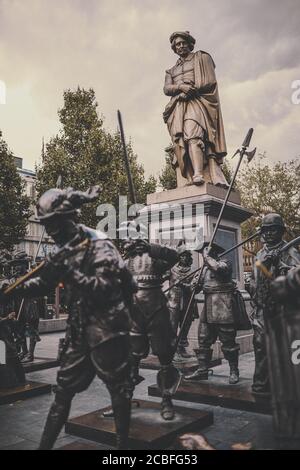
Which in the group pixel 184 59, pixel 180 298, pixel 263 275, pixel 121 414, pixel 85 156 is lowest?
pixel 121 414

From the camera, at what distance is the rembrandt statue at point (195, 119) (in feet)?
32.1

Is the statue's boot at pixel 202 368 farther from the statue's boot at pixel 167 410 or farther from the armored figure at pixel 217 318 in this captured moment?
the statue's boot at pixel 167 410

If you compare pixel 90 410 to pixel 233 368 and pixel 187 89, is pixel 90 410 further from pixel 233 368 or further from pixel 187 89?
pixel 187 89

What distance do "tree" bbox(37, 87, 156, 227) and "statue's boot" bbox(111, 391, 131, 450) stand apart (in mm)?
20140

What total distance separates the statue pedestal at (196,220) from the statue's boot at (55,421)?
17.2ft

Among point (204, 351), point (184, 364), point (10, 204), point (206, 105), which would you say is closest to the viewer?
point (204, 351)

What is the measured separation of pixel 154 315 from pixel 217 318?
6.80 feet

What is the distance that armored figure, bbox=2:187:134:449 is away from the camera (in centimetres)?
325


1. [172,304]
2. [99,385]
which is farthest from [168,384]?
[172,304]

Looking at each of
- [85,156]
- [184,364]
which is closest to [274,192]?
[85,156]

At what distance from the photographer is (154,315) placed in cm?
468

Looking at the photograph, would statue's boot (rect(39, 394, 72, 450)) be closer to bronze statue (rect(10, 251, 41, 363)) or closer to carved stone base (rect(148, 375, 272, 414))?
carved stone base (rect(148, 375, 272, 414))

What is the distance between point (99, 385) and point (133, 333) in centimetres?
237

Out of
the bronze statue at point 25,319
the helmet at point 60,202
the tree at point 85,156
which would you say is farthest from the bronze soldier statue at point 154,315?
the tree at point 85,156
